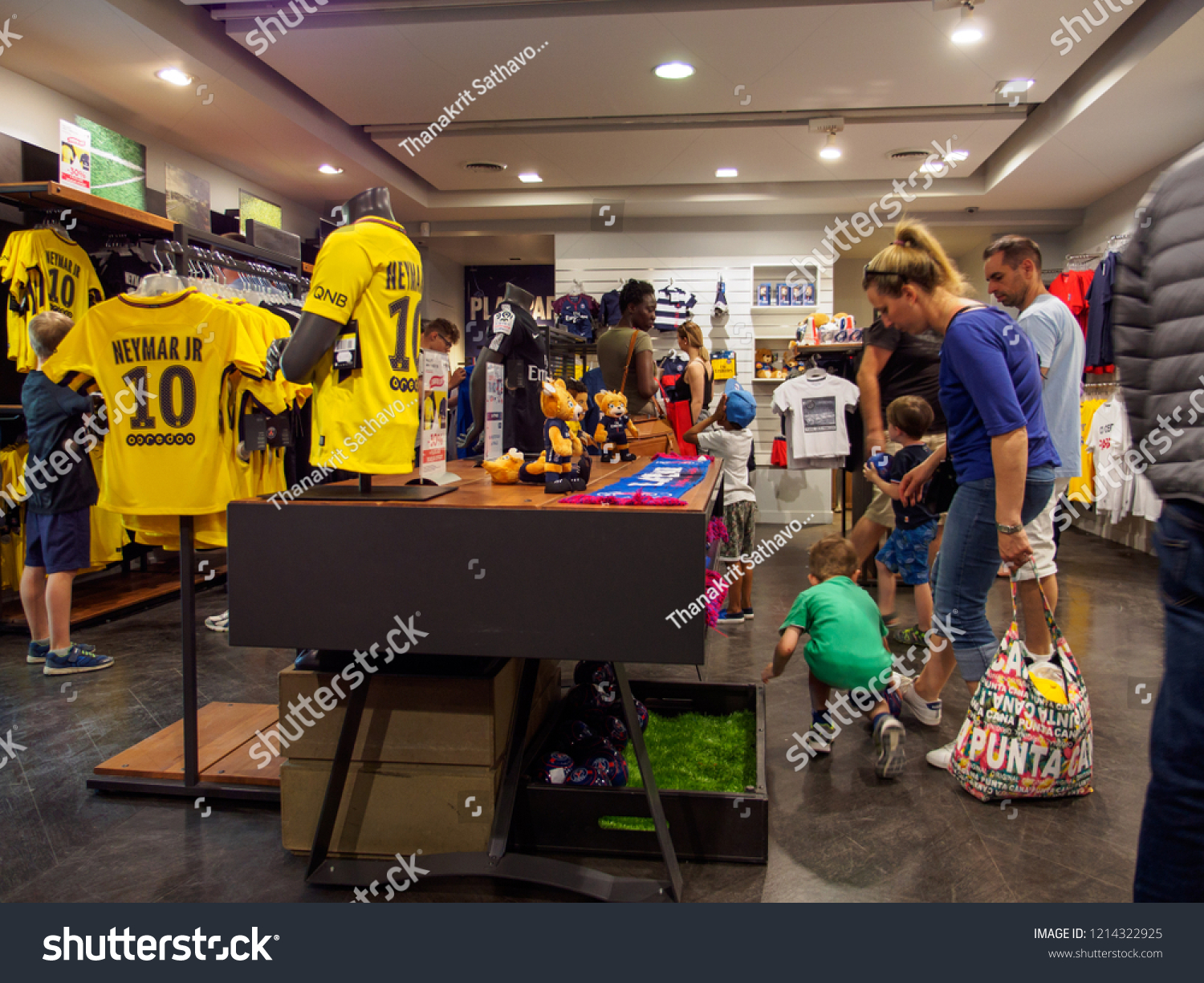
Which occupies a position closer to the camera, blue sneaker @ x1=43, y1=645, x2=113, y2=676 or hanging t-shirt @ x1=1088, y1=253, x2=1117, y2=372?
blue sneaker @ x1=43, y1=645, x2=113, y2=676

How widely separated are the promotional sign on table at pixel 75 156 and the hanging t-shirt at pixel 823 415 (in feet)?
14.3

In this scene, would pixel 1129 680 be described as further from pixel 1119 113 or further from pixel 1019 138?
pixel 1019 138

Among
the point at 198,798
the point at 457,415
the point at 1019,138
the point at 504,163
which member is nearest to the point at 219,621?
the point at 457,415

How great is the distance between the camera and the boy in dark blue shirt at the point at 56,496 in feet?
11.2

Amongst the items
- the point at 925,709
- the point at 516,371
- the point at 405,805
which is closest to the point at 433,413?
the point at 516,371

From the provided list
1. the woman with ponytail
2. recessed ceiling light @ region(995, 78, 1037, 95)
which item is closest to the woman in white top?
the woman with ponytail

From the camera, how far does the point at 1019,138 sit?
21.7 ft

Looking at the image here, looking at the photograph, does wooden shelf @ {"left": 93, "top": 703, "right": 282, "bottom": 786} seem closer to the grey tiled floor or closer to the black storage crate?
the grey tiled floor

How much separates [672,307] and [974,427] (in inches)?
248

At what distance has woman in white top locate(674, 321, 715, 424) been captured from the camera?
4680mm

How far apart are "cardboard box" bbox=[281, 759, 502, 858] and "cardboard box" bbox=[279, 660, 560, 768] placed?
0.03m

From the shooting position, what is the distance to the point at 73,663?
3559 mm

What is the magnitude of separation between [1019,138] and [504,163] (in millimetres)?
4460

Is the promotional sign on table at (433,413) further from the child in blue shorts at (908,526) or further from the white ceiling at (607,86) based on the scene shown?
the white ceiling at (607,86)
